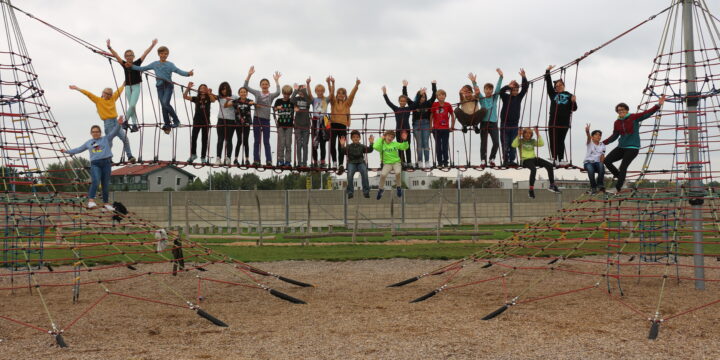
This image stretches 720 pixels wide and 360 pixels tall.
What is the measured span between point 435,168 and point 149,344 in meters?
5.60

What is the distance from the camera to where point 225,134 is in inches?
404

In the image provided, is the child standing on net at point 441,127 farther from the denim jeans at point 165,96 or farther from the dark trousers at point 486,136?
the denim jeans at point 165,96

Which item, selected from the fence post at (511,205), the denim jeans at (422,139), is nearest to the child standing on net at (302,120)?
the denim jeans at (422,139)

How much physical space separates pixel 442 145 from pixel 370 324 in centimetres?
376

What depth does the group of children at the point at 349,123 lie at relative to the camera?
9.77m

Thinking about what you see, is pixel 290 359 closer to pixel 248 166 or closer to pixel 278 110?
pixel 248 166

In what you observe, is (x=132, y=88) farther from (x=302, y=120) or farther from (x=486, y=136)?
(x=486, y=136)

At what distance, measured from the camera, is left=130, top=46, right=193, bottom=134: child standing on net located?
981 centimetres

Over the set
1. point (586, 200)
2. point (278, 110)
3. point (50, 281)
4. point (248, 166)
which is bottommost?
point (50, 281)

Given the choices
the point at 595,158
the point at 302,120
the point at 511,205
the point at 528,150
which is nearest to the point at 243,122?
the point at 302,120

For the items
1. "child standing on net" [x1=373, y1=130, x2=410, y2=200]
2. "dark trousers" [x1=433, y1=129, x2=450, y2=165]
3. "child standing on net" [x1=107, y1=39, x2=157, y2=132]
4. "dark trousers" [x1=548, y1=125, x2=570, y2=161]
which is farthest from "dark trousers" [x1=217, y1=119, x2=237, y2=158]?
"dark trousers" [x1=548, y1=125, x2=570, y2=161]

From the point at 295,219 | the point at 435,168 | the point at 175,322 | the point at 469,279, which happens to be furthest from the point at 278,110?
the point at 295,219

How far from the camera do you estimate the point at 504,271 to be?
14312mm

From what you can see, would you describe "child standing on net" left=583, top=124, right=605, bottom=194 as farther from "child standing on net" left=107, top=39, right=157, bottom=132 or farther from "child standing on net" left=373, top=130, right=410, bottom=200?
"child standing on net" left=107, top=39, right=157, bottom=132
